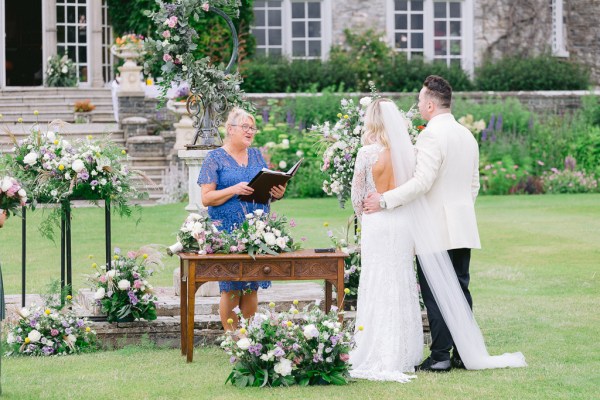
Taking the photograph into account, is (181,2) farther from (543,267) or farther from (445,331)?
(543,267)

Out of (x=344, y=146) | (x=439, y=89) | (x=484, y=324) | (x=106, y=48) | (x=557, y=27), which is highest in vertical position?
(x=557, y=27)

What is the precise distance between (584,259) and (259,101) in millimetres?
10538

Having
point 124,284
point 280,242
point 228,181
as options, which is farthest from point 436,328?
point 124,284

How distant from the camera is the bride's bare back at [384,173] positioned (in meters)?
7.80

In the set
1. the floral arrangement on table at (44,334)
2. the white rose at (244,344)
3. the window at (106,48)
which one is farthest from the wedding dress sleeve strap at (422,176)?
the window at (106,48)

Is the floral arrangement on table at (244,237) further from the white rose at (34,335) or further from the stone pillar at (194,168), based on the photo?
the stone pillar at (194,168)

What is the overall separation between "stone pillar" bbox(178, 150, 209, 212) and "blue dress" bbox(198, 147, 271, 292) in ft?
3.66

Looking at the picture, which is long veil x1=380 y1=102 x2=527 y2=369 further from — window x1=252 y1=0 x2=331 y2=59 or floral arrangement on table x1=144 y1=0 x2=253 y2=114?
window x1=252 y1=0 x2=331 y2=59

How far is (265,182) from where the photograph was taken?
8.12 m

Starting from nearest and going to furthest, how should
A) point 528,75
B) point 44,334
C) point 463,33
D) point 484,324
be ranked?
1. point 44,334
2. point 484,324
3. point 528,75
4. point 463,33

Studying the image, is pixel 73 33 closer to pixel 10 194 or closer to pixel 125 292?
pixel 125 292

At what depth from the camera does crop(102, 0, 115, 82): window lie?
25922 mm

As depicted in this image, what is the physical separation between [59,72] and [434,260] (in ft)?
60.1

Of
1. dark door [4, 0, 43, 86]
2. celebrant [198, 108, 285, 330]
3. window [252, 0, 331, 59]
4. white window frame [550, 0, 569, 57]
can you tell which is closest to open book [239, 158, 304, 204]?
celebrant [198, 108, 285, 330]
